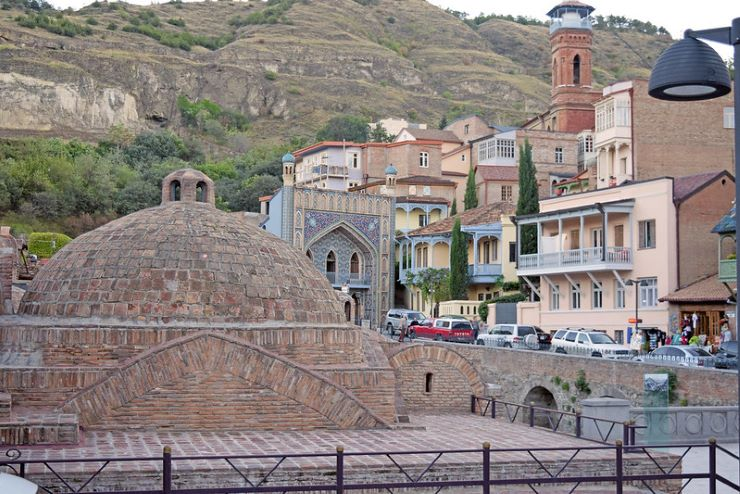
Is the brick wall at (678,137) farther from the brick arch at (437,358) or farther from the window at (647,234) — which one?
the brick arch at (437,358)

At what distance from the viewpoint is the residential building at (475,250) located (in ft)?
166

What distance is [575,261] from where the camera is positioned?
3894 cm

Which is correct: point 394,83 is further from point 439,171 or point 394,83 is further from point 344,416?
point 344,416

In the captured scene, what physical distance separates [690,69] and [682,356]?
1859 centimetres

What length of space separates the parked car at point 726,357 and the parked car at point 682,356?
18cm

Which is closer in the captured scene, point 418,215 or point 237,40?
point 418,215

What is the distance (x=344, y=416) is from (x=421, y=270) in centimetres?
3717

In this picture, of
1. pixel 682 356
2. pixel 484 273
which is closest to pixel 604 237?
pixel 682 356

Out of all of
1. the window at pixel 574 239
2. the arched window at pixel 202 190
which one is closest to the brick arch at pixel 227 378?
the arched window at pixel 202 190

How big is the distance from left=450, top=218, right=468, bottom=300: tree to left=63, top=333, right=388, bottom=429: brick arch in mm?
33486

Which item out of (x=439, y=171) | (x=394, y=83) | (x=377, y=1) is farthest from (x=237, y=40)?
(x=439, y=171)

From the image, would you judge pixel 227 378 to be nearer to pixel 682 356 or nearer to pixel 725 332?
pixel 682 356

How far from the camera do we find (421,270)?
54031 mm

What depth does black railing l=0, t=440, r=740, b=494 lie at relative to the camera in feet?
39.1
